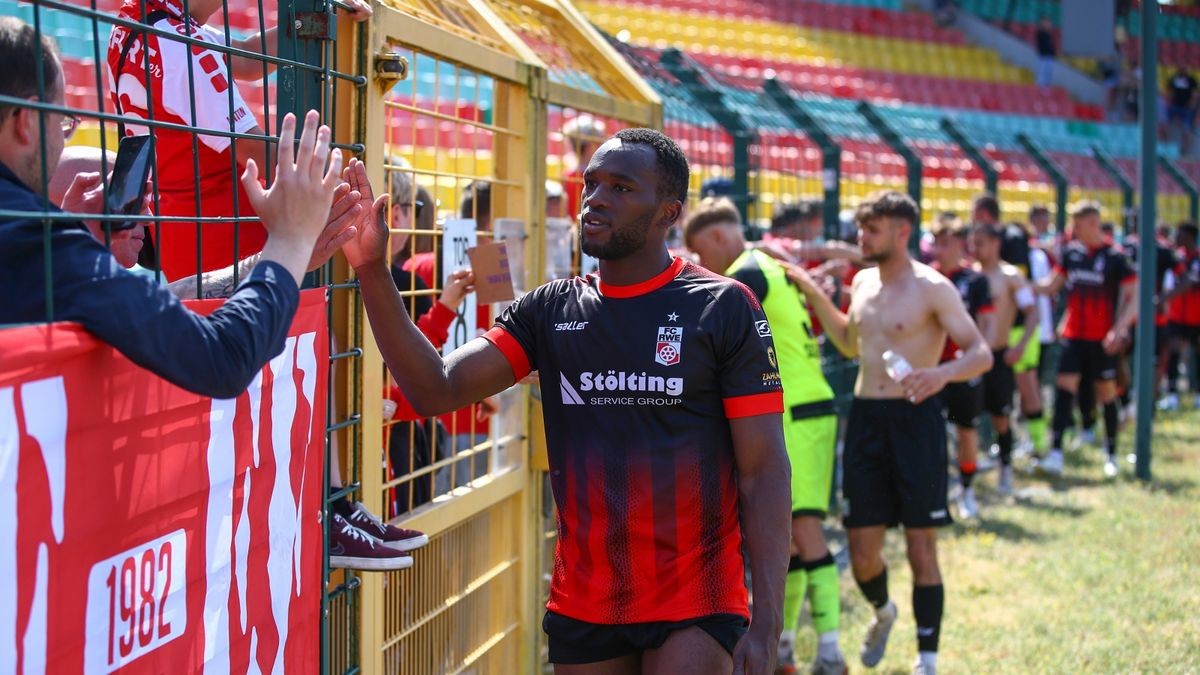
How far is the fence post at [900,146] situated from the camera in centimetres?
1011

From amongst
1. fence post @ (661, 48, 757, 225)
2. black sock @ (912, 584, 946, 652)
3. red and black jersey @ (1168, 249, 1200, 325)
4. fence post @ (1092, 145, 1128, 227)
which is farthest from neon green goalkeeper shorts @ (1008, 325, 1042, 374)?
black sock @ (912, 584, 946, 652)

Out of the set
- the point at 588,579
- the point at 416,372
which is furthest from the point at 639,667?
the point at 416,372

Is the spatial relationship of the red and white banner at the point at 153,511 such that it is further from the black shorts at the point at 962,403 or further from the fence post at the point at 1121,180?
the fence post at the point at 1121,180

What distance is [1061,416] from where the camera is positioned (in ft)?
37.6

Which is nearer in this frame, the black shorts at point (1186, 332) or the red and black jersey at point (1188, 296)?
the red and black jersey at point (1188, 296)

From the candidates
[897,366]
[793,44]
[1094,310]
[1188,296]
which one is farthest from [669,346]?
[793,44]

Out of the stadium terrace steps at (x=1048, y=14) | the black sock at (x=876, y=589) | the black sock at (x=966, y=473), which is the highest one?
the stadium terrace steps at (x=1048, y=14)

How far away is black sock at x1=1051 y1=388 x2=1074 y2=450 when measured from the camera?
11.4 meters

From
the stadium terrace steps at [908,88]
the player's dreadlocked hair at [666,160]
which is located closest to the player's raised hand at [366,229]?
the player's dreadlocked hair at [666,160]

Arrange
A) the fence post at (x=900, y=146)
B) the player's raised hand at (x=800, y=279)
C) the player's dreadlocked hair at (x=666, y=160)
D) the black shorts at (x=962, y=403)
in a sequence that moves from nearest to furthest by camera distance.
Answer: the player's dreadlocked hair at (x=666, y=160), the player's raised hand at (x=800, y=279), the black shorts at (x=962, y=403), the fence post at (x=900, y=146)

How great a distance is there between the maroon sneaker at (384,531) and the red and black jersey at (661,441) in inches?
18.4

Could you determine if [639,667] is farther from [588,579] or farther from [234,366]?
[234,366]

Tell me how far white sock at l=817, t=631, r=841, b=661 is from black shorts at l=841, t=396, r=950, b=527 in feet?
1.71

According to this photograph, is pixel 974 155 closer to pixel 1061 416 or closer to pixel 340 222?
pixel 1061 416
